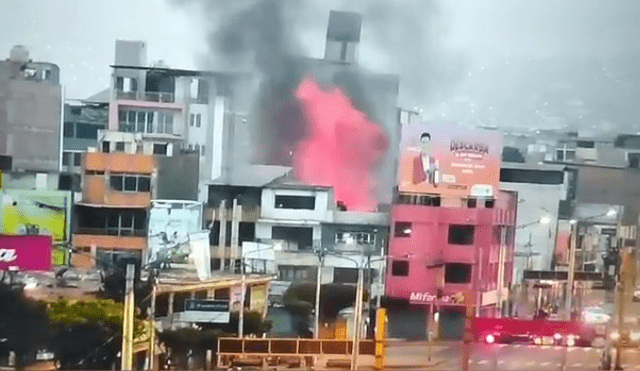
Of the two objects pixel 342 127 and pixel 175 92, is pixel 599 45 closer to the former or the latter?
pixel 342 127

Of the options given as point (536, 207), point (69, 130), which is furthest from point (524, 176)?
point (69, 130)

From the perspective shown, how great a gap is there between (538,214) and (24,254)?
4.99 ft

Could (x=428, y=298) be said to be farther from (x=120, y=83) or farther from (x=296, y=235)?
(x=120, y=83)

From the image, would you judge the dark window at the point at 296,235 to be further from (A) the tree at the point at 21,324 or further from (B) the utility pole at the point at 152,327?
(A) the tree at the point at 21,324

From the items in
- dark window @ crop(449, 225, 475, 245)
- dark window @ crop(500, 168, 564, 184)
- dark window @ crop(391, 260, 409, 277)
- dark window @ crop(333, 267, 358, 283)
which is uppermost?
dark window @ crop(500, 168, 564, 184)

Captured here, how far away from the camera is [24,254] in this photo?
2.65 metres

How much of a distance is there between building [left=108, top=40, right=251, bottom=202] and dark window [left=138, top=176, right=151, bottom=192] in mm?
87

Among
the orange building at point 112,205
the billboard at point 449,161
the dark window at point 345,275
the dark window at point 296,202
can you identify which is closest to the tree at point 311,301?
the dark window at point 345,275

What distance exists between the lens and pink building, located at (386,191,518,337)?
272 cm

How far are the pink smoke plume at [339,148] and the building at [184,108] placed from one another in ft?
0.60

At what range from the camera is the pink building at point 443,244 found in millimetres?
2717

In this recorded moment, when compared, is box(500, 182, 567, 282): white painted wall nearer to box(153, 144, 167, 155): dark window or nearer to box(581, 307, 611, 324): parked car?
box(581, 307, 611, 324): parked car

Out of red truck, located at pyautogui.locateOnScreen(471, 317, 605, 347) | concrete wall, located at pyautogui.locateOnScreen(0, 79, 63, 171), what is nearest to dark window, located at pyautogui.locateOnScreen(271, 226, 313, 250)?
red truck, located at pyautogui.locateOnScreen(471, 317, 605, 347)

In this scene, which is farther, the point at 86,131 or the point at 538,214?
the point at 538,214
